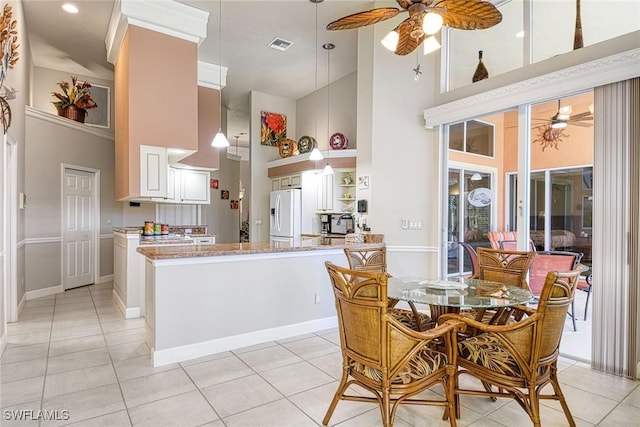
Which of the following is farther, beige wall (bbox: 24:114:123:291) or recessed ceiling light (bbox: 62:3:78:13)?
beige wall (bbox: 24:114:123:291)

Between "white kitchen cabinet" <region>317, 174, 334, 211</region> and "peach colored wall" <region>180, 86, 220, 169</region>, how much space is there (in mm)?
2114

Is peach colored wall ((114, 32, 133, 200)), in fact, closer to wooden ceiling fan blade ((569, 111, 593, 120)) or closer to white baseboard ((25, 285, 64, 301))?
white baseboard ((25, 285, 64, 301))

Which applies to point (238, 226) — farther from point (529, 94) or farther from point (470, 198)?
point (529, 94)

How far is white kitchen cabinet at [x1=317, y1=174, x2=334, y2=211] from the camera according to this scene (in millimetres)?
7062

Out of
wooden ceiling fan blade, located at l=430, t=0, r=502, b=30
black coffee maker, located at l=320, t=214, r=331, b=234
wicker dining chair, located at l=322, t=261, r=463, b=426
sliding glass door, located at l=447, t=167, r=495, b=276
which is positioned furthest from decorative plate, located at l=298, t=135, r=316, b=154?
wicker dining chair, located at l=322, t=261, r=463, b=426

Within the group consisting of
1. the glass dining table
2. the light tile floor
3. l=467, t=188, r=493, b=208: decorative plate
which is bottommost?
the light tile floor

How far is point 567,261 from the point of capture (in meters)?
3.51

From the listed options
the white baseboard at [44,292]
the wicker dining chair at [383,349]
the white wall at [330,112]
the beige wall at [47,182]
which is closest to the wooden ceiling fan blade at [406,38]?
the wicker dining chair at [383,349]

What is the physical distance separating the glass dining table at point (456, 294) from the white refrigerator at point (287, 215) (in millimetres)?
4470

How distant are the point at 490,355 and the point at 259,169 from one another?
6938mm

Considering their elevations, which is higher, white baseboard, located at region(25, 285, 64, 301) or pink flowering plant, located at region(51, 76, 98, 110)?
pink flowering plant, located at region(51, 76, 98, 110)

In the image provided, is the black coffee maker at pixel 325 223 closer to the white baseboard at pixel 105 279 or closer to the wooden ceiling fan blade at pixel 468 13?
the white baseboard at pixel 105 279

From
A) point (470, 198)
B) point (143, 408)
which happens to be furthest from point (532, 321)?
point (470, 198)

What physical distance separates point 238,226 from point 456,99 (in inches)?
283
